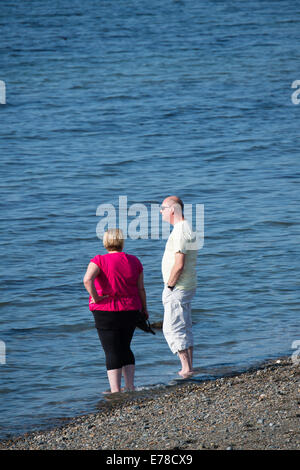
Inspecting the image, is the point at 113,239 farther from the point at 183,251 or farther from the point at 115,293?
the point at 183,251

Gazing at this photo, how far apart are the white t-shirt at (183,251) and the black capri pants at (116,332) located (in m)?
0.69

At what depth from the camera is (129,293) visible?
7.04 m

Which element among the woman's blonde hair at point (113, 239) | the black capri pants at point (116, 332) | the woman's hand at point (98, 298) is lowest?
the black capri pants at point (116, 332)

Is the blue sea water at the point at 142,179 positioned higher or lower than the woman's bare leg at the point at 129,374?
higher

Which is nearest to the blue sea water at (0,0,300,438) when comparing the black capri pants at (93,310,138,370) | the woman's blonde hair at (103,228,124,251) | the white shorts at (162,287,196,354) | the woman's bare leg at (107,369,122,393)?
the woman's bare leg at (107,369,122,393)

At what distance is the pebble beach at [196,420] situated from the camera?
5.66 m

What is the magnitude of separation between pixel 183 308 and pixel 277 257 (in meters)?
5.33

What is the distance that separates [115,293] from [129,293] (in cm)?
14

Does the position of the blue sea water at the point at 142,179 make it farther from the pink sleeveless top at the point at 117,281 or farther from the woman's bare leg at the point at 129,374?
the pink sleeveless top at the point at 117,281

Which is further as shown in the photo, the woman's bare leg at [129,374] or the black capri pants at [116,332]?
the woman's bare leg at [129,374]

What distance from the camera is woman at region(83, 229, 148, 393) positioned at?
22.7 feet

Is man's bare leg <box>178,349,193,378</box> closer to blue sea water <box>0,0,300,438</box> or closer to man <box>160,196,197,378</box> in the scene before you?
man <box>160,196,197,378</box>

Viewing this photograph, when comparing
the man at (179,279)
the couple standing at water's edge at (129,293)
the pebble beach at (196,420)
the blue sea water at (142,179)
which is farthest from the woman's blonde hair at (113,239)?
the blue sea water at (142,179)

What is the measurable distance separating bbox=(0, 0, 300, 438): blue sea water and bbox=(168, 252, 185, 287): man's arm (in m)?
1.16
